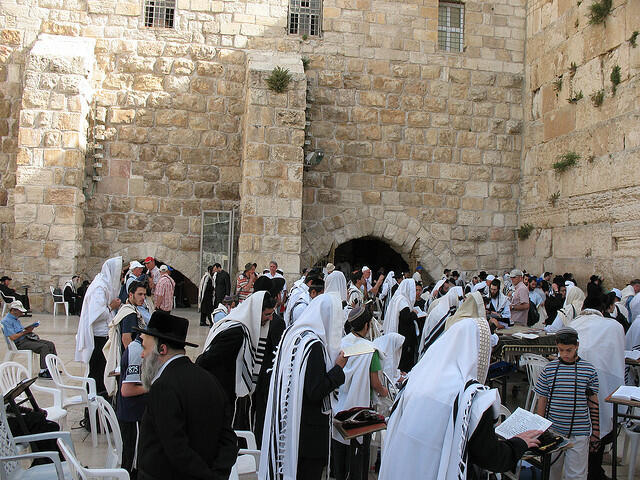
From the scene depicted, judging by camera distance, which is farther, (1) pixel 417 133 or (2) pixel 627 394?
(1) pixel 417 133

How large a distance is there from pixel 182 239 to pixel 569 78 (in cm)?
846

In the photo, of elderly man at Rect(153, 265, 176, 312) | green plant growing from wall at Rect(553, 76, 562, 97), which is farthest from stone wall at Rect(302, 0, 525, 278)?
elderly man at Rect(153, 265, 176, 312)

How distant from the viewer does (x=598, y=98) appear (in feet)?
38.3

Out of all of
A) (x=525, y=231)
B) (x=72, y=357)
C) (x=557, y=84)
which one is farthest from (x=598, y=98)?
(x=72, y=357)

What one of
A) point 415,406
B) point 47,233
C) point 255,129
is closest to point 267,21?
point 255,129

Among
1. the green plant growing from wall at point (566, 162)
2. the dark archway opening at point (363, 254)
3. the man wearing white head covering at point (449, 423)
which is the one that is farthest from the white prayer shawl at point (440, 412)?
the dark archway opening at point (363, 254)

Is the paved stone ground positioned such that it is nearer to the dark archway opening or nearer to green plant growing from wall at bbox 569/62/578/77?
the dark archway opening

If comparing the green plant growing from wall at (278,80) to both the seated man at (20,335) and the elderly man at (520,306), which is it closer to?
the elderly man at (520,306)

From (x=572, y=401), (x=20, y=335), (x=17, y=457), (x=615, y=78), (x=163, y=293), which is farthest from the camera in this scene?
(x=615, y=78)

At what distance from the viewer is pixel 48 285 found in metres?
11.9

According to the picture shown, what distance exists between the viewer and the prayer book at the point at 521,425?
123 inches

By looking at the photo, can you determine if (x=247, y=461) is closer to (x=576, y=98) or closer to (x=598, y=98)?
(x=598, y=98)

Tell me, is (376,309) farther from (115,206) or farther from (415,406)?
(415,406)

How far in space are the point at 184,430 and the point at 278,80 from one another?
1022 cm
